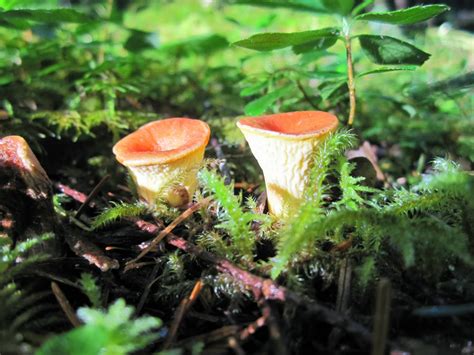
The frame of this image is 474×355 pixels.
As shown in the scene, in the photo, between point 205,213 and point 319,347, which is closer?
point 319,347

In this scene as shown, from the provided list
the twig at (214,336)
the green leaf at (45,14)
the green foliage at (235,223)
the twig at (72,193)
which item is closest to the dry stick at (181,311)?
the twig at (214,336)

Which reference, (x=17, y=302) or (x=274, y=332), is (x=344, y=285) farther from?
(x=17, y=302)

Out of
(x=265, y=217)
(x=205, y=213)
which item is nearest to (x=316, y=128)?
(x=265, y=217)

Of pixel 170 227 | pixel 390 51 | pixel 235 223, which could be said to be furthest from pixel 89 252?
pixel 390 51

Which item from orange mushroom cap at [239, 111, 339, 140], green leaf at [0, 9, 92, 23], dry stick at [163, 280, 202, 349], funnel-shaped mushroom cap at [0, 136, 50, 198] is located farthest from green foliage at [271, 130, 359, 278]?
green leaf at [0, 9, 92, 23]

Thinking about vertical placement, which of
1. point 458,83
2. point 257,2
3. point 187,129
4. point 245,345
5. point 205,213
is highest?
point 257,2

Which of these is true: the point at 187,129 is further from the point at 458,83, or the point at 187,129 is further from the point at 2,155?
the point at 458,83
